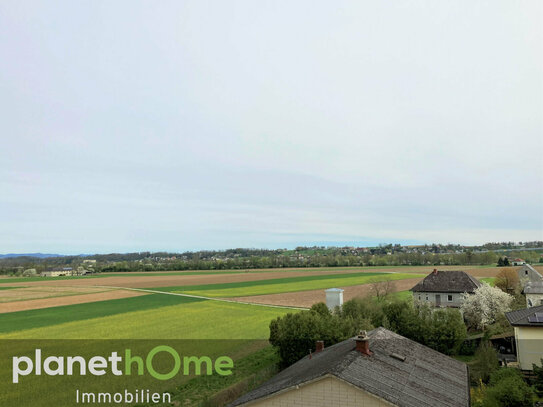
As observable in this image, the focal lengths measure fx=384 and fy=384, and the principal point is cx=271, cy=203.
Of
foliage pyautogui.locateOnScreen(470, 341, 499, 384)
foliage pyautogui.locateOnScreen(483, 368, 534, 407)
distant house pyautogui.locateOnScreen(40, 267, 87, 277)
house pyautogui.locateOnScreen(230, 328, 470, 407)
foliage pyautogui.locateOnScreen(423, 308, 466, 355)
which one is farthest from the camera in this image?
distant house pyautogui.locateOnScreen(40, 267, 87, 277)

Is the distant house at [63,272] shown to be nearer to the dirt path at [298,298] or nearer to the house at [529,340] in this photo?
the dirt path at [298,298]

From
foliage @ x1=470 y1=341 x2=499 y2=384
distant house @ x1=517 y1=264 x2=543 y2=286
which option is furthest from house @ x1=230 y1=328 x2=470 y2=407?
distant house @ x1=517 y1=264 x2=543 y2=286

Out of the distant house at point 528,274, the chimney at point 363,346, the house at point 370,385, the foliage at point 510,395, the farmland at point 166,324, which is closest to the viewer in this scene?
the house at point 370,385

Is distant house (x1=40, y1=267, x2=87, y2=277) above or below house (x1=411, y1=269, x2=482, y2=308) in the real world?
below

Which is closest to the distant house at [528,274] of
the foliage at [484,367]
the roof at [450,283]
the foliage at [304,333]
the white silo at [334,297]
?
A: the roof at [450,283]

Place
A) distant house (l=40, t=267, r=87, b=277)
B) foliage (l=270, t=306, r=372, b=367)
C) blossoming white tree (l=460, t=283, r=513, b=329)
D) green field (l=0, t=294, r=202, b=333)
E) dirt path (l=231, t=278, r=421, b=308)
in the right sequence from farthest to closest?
1. distant house (l=40, t=267, r=87, b=277)
2. dirt path (l=231, t=278, r=421, b=308)
3. green field (l=0, t=294, r=202, b=333)
4. blossoming white tree (l=460, t=283, r=513, b=329)
5. foliage (l=270, t=306, r=372, b=367)

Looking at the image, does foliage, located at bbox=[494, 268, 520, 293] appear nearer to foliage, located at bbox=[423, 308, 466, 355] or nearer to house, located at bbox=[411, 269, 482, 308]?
house, located at bbox=[411, 269, 482, 308]

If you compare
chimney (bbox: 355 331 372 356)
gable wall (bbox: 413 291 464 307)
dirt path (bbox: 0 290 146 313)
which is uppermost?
chimney (bbox: 355 331 372 356)

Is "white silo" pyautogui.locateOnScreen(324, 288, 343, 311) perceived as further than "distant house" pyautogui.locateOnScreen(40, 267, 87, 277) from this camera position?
No
